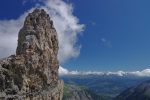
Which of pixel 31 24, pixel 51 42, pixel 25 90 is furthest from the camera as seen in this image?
pixel 51 42

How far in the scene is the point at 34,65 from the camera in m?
80.9

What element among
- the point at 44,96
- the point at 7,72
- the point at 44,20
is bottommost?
the point at 44,96

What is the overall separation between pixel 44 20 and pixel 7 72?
29627mm

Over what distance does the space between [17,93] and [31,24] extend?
28.4m

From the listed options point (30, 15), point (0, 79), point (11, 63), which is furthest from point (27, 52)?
point (30, 15)

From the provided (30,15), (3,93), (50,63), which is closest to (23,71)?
(3,93)

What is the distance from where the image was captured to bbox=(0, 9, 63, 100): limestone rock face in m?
73.1

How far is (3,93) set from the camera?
228ft

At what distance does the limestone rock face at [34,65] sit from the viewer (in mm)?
73125

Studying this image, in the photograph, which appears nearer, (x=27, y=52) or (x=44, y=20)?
(x=27, y=52)

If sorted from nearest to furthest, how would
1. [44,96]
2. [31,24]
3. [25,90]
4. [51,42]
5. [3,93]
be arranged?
[3,93] < [25,90] < [44,96] < [31,24] < [51,42]

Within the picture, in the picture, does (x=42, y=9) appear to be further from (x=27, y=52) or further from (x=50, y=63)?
(x=27, y=52)

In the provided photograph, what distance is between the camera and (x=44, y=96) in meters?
83.9

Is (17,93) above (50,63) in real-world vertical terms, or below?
below
